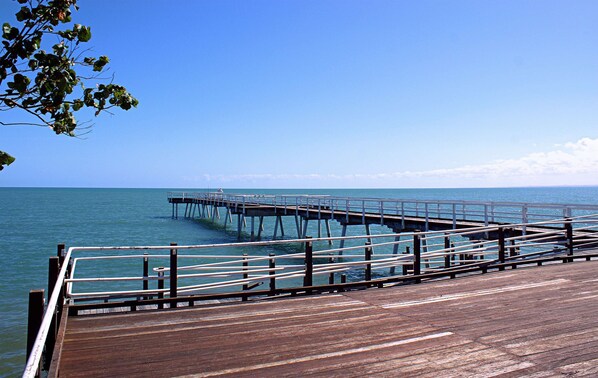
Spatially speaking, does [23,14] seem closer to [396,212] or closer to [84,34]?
[84,34]

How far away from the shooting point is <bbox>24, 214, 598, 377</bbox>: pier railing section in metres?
6.64

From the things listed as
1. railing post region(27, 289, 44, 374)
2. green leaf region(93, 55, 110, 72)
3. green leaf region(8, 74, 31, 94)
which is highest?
green leaf region(93, 55, 110, 72)

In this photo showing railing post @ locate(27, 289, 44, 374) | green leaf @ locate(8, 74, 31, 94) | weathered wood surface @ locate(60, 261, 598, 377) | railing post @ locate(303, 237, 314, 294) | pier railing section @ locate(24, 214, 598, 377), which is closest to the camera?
green leaf @ locate(8, 74, 31, 94)

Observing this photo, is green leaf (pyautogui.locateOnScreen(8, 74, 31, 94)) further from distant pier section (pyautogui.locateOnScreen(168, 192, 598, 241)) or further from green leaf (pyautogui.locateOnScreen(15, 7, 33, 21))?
distant pier section (pyautogui.locateOnScreen(168, 192, 598, 241))

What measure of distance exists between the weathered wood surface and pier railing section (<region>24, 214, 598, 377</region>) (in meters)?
0.47

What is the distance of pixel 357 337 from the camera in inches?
209

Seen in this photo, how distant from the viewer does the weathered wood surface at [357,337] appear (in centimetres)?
439

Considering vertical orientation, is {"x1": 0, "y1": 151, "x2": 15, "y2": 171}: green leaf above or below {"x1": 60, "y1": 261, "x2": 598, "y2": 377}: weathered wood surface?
above

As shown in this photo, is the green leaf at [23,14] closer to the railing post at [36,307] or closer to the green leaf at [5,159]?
the green leaf at [5,159]

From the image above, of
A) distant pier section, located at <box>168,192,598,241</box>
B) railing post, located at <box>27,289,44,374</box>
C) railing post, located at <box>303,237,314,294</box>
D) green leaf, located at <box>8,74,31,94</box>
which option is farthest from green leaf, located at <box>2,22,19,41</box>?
distant pier section, located at <box>168,192,598,241</box>

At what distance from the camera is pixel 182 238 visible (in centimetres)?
3962

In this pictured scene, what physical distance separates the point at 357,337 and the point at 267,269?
11.9 ft

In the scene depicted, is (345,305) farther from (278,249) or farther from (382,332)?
(278,249)

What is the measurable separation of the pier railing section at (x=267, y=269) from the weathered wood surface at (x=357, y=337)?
1.54 ft
